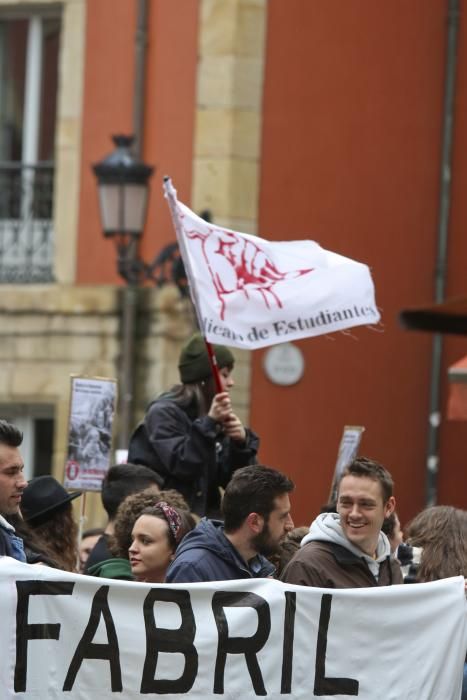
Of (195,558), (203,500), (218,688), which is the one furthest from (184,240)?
(218,688)

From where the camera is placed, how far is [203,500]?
10.4 meters

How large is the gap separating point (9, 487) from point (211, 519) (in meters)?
1.17

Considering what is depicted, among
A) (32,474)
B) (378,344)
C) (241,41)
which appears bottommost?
(32,474)

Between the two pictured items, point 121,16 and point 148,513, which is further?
point 121,16

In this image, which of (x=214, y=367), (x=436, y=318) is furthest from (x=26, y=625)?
(x=436, y=318)

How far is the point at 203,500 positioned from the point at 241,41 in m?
8.64

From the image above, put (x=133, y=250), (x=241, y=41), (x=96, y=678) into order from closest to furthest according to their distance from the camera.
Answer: (x=96, y=678), (x=133, y=250), (x=241, y=41)

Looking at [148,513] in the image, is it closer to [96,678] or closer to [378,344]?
[96,678]

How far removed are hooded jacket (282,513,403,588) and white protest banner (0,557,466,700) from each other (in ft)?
0.92

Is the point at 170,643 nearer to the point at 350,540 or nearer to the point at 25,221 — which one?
the point at 350,540

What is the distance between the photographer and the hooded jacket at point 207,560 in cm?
811

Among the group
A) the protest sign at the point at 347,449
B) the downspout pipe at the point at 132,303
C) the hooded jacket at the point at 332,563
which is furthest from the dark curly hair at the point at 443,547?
the downspout pipe at the point at 132,303

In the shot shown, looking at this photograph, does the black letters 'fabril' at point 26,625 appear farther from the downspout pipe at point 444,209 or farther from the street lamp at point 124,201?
the downspout pipe at point 444,209

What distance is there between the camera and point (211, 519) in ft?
29.1
